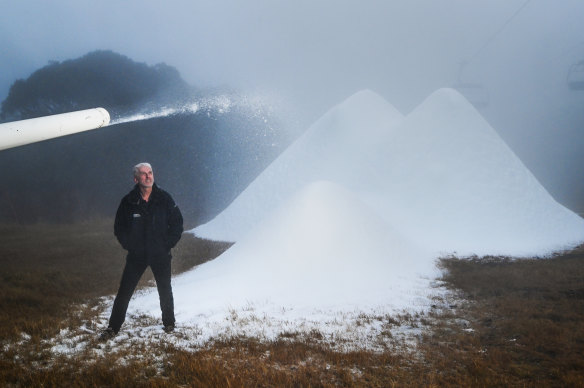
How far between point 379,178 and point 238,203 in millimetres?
9579

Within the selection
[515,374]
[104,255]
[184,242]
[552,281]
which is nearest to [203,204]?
[184,242]

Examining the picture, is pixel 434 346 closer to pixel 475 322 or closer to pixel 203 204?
pixel 475 322

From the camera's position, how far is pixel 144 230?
6.21m

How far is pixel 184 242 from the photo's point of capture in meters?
21.0

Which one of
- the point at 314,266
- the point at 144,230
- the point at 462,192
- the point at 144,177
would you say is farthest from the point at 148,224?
the point at 462,192

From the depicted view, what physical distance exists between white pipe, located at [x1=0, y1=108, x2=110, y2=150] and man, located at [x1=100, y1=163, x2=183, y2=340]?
4.03ft

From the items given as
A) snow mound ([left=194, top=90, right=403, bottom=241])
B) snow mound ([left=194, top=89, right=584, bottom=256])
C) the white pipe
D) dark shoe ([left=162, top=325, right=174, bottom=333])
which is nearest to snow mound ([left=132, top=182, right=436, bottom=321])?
dark shoe ([left=162, top=325, right=174, bottom=333])

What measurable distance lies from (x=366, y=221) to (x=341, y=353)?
9605 mm

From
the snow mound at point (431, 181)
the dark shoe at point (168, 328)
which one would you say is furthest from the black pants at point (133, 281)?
the snow mound at point (431, 181)

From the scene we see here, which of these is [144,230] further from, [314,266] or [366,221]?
[366,221]

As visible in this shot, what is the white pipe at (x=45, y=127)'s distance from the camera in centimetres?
477

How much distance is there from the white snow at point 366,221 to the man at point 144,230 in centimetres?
149

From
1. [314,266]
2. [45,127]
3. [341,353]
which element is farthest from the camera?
Result: [314,266]

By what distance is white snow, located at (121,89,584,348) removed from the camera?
9.78m
